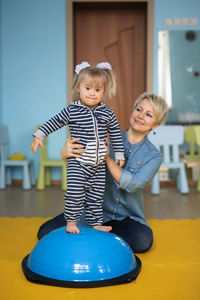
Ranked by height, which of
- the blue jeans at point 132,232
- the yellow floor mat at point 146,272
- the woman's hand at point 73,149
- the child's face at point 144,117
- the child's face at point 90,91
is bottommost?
the yellow floor mat at point 146,272

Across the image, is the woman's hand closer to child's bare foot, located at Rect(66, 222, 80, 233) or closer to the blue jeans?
child's bare foot, located at Rect(66, 222, 80, 233)

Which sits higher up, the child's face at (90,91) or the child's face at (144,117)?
the child's face at (90,91)

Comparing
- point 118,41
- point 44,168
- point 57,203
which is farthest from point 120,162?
point 118,41

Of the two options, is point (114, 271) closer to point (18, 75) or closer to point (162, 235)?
point (162, 235)

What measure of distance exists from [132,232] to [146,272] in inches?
12.6

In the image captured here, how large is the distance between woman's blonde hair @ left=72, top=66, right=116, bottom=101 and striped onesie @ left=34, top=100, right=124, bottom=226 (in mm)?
68

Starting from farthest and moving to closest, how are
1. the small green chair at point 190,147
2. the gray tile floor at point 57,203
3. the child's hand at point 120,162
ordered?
the small green chair at point 190,147, the gray tile floor at point 57,203, the child's hand at point 120,162

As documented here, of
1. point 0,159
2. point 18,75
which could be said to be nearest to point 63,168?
point 0,159

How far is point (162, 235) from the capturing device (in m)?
2.35

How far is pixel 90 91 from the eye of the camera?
1.77 m

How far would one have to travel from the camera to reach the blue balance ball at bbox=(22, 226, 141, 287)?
155 centimetres

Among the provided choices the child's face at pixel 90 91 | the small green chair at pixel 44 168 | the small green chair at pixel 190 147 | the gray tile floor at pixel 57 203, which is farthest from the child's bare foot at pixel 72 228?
the small green chair at pixel 190 147

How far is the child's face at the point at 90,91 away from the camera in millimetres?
1766

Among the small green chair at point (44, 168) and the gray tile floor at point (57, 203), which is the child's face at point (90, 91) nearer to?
the gray tile floor at point (57, 203)
